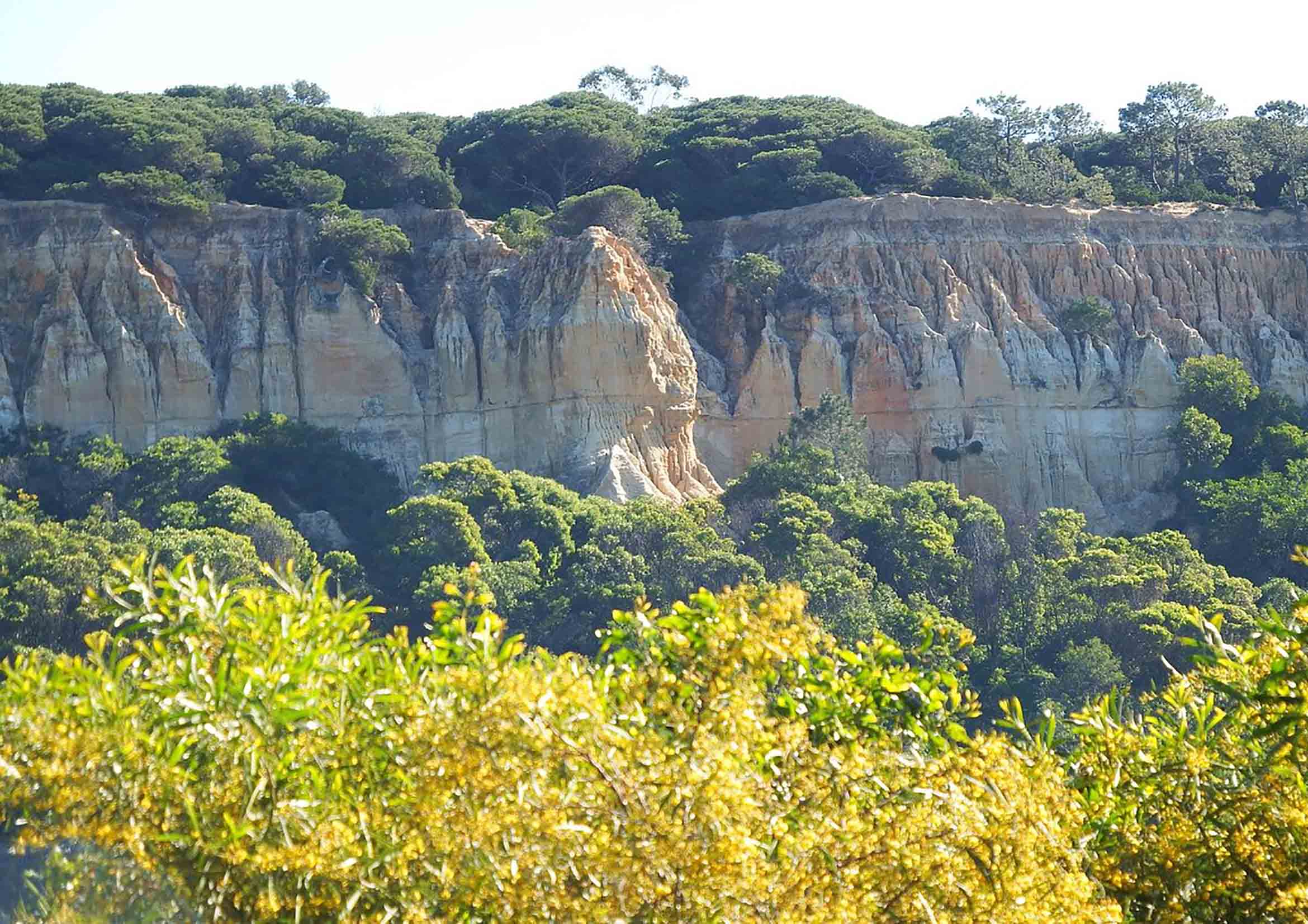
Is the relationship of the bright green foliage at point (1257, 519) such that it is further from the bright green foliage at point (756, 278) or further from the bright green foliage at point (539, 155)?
the bright green foliage at point (539, 155)

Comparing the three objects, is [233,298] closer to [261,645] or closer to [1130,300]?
[1130,300]

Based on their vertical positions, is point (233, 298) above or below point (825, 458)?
above

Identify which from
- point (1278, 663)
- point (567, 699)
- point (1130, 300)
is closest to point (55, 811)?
point (567, 699)

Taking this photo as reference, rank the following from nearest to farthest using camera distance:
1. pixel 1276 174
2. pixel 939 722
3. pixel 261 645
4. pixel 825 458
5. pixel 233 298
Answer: pixel 261 645 < pixel 939 722 < pixel 825 458 < pixel 233 298 < pixel 1276 174

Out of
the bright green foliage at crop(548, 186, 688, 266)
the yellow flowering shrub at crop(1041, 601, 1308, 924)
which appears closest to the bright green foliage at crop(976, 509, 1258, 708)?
the bright green foliage at crop(548, 186, 688, 266)

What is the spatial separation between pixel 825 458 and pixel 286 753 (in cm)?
3918

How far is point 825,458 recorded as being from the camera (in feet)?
169

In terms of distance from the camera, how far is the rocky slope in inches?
2096

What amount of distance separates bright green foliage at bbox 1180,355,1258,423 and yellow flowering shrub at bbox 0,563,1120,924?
42.8 meters

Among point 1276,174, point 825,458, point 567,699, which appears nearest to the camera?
point 567,699

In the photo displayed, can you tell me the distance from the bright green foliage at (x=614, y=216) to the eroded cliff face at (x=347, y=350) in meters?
2.19

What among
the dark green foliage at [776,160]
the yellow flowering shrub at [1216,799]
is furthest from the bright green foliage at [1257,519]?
the yellow flowering shrub at [1216,799]

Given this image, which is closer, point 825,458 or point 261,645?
point 261,645

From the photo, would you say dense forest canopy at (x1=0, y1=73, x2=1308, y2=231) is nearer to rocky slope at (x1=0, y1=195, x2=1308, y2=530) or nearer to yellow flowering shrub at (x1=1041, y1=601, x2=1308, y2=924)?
rocky slope at (x1=0, y1=195, x2=1308, y2=530)
